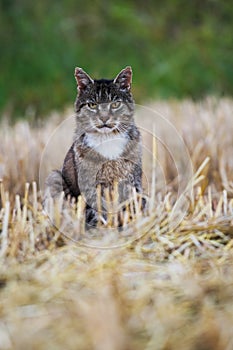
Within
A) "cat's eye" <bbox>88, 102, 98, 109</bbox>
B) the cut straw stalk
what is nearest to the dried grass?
the cut straw stalk

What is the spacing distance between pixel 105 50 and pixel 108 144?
14.5 feet

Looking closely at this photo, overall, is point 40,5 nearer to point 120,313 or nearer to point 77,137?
point 77,137

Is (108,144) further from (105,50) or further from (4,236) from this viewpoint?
(105,50)

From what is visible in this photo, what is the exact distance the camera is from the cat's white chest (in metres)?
1.87

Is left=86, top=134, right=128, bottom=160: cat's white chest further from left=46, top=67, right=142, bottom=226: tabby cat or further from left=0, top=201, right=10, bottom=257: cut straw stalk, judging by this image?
left=0, top=201, right=10, bottom=257: cut straw stalk

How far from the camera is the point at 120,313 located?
1.41m

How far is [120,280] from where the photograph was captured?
159 centimetres

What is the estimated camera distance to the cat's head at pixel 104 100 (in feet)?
5.98

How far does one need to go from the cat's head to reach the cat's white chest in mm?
23

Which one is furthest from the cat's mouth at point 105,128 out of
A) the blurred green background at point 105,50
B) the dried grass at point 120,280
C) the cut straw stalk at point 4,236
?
the blurred green background at point 105,50

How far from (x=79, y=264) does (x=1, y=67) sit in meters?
4.05

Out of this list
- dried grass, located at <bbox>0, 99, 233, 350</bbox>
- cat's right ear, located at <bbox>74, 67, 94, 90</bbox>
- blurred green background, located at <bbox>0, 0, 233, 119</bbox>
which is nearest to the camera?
dried grass, located at <bbox>0, 99, 233, 350</bbox>

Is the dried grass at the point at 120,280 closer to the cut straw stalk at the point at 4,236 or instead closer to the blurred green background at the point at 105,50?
the cut straw stalk at the point at 4,236

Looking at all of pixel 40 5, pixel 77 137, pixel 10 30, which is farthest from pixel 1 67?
pixel 77 137
